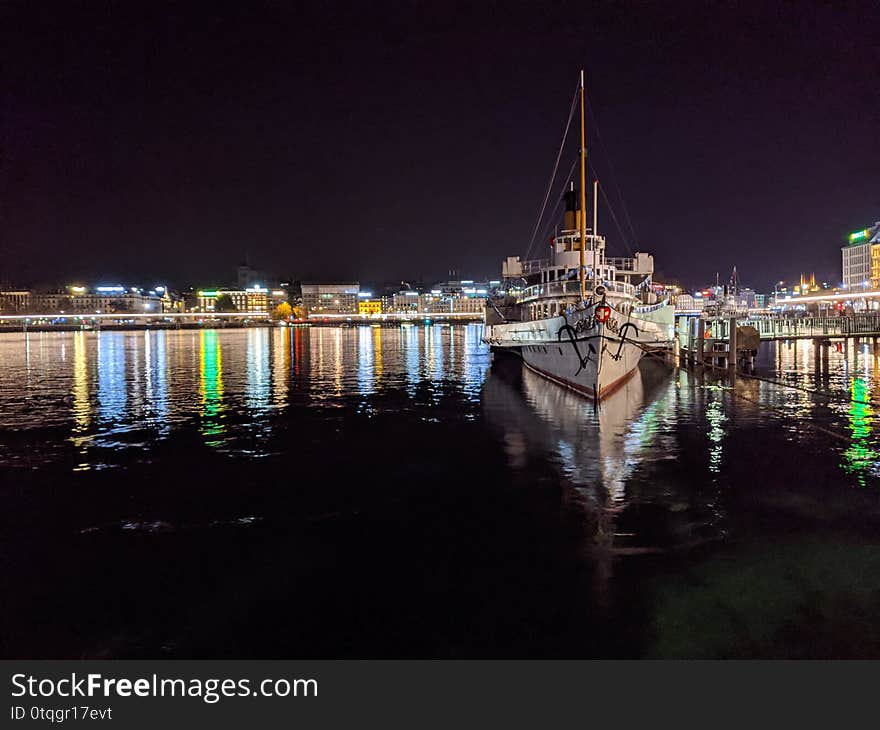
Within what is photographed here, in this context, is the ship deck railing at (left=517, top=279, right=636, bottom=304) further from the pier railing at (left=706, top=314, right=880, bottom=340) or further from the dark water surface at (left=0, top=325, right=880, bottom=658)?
the pier railing at (left=706, top=314, right=880, bottom=340)

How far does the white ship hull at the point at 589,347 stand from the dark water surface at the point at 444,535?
144 inches

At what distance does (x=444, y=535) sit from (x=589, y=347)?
1808 cm

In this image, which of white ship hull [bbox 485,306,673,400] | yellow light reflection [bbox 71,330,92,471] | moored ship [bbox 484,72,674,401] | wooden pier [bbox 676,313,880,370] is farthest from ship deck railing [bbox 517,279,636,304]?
yellow light reflection [bbox 71,330,92,471]

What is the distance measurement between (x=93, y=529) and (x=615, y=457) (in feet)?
38.9

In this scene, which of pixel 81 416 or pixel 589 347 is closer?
pixel 81 416

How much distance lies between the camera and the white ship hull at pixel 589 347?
27.3 meters

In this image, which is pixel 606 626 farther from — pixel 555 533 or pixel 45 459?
pixel 45 459

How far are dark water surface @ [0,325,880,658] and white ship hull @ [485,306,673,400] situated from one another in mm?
3653

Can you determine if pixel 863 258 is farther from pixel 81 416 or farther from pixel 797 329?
pixel 81 416

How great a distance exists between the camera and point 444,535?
36.3 feet

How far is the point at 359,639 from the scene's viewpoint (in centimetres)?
755

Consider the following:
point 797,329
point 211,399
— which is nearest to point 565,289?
point 211,399

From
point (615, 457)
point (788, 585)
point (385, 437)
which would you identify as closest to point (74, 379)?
point (385, 437)
